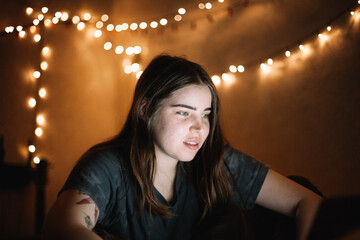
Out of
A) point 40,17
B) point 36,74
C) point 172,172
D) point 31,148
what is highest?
point 40,17

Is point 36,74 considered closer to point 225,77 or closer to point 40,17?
point 40,17

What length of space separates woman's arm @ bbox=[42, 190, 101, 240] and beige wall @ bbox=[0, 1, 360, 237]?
1.30 metres

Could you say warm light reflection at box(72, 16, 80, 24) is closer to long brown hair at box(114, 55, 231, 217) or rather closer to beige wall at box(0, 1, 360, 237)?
beige wall at box(0, 1, 360, 237)

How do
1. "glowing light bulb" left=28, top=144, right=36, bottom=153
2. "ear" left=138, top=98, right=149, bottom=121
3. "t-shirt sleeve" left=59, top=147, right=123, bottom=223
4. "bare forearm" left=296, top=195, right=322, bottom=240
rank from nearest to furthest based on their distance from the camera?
1. "t-shirt sleeve" left=59, top=147, right=123, bottom=223
2. "bare forearm" left=296, top=195, right=322, bottom=240
3. "ear" left=138, top=98, right=149, bottom=121
4. "glowing light bulb" left=28, top=144, right=36, bottom=153

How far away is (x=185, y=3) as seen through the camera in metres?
2.38

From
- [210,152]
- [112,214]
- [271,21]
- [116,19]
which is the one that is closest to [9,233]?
[112,214]

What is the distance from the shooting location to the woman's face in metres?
1.12

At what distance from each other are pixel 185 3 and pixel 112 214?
69.8 inches

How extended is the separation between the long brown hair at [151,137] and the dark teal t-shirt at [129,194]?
36 millimetres

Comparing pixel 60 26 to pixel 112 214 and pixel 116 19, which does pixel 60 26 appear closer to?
pixel 116 19

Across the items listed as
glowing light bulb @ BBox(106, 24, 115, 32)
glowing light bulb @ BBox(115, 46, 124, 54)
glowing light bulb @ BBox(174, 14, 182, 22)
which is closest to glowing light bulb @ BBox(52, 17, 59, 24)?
glowing light bulb @ BBox(106, 24, 115, 32)

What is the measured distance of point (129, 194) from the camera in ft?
3.67

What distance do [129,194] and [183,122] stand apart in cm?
31

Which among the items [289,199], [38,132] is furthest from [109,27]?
[289,199]
